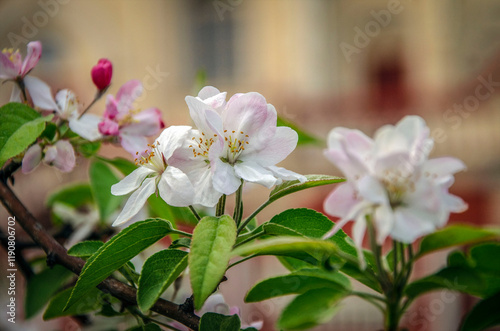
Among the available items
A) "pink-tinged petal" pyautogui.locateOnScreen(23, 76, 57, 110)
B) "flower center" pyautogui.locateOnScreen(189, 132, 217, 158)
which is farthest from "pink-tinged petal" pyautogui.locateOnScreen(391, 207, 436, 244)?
"pink-tinged petal" pyautogui.locateOnScreen(23, 76, 57, 110)

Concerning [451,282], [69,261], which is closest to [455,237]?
[451,282]

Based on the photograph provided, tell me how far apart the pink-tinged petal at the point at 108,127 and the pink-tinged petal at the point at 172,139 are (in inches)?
7.5

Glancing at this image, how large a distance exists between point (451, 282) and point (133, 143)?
459 mm

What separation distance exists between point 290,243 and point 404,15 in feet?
25.9

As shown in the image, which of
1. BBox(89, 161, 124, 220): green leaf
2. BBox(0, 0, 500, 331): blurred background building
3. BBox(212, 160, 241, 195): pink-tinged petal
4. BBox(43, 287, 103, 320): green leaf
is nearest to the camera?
BBox(212, 160, 241, 195): pink-tinged petal

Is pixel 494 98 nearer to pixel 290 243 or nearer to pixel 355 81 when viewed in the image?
pixel 355 81

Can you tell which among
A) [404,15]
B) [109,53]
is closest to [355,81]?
[404,15]

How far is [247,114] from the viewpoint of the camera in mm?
572

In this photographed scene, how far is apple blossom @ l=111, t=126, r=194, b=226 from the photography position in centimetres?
54

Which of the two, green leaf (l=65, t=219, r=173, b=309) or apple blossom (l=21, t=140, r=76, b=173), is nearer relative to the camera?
green leaf (l=65, t=219, r=173, b=309)

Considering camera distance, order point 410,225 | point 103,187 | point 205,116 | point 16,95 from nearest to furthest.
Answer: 1. point 410,225
2. point 205,116
3. point 16,95
4. point 103,187

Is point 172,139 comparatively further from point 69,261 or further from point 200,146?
point 69,261

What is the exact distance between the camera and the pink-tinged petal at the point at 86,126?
73 cm

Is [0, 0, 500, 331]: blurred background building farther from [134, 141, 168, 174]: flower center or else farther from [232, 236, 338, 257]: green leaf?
[232, 236, 338, 257]: green leaf
